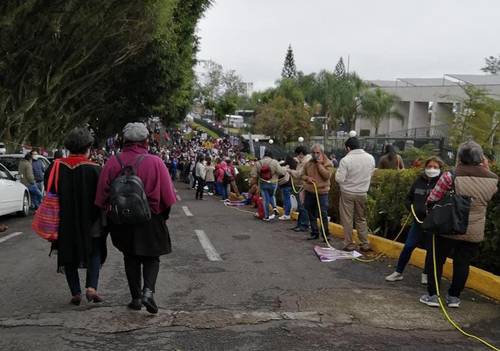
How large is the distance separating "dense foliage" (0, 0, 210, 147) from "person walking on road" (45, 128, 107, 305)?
40.1 feet

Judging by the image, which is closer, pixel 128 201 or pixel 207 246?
pixel 128 201

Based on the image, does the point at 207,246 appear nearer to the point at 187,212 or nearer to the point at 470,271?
the point at 470,271

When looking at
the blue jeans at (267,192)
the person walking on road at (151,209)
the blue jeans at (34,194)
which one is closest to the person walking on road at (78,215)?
the person walking on road at (151,209)

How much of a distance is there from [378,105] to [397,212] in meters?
44.2

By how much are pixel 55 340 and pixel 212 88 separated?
8951 cm

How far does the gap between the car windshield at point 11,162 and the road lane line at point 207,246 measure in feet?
27.0

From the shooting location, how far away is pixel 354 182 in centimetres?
866

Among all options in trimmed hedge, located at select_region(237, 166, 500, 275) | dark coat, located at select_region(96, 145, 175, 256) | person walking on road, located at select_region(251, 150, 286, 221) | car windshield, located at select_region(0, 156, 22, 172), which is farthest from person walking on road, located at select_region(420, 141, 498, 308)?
car windshield, located at select_region(0, 156, 22, 172)

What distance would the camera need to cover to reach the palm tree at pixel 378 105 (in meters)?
52.2

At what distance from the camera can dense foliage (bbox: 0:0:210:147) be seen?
19312mm

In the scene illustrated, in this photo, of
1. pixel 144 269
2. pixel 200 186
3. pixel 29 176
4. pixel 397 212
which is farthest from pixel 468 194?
pixel 200 186

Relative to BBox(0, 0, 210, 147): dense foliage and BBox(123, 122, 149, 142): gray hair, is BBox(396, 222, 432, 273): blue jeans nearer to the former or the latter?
BBox(123, 122, 149, 142): gray hair

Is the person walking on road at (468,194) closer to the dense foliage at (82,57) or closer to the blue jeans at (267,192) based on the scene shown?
the blue jeans at (267,192)

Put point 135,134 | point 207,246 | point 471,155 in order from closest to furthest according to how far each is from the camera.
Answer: point 135,134
point 471,155
point 207,246
